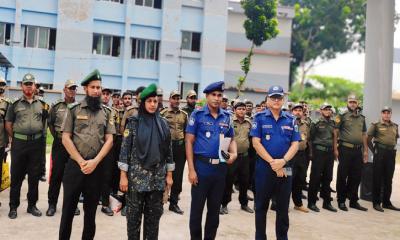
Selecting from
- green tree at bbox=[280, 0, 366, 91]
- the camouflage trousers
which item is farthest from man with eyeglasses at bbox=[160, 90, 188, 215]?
green tree at bbox=[280, 0, 366, 91]

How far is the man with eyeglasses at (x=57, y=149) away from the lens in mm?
5941

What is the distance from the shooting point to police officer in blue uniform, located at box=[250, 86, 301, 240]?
4.86 m

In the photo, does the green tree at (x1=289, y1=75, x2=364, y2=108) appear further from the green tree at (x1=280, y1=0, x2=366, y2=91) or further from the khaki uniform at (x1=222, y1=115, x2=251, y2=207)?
the khaki uniform at (x1=222, y1=115, x2=251, y2=207)

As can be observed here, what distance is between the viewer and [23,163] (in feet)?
19.3

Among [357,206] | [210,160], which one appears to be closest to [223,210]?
[210,160]

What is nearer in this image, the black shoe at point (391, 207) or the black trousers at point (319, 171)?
the black trousers at point (319, 171)

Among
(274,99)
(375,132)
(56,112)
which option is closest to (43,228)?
(56,112)

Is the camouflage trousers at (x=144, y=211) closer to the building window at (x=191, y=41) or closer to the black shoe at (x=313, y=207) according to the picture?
the black shoe at (x=313, y=207)

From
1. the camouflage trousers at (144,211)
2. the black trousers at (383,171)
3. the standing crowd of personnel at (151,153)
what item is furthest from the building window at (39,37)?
the camouflage trousers at (144,211)

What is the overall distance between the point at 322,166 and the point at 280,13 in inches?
1049

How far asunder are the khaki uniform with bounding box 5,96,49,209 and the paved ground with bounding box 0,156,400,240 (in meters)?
0.49

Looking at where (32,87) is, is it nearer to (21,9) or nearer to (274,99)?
(274,99)

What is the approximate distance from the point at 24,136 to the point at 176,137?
219 cm

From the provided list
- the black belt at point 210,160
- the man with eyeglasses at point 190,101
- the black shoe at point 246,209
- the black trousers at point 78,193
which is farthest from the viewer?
the man with eyeglasses at point 190,101
